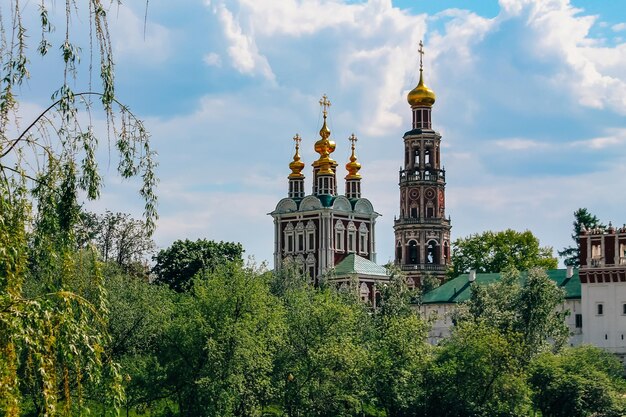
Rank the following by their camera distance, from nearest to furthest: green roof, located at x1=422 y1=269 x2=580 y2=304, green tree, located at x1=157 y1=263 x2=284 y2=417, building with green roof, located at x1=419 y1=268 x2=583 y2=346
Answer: green tree, located at x1=157 y1=263 x2=284 y2=417
building with green roof, located at x1=419 y1=268 x2=583 y2=346
green roof, located at x1=422 y1=269 x2=580 y2=304

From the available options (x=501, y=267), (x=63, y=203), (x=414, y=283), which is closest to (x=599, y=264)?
(x=501, y=267)

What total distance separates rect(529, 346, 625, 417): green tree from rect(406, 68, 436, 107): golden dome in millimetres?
56971

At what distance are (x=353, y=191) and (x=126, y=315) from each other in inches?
2342

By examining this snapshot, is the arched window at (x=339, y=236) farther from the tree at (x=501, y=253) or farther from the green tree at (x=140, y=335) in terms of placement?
the green tree at (x=140, y=335)

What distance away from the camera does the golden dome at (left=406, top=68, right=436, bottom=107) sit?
11388 centimetres

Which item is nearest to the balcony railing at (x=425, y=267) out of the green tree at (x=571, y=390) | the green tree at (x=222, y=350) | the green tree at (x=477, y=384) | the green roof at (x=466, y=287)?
the green roof at (x=466, y=287)

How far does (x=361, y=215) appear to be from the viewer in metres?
112

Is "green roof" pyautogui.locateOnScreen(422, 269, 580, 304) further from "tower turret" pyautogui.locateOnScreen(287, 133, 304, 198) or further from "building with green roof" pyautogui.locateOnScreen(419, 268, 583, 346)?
"tower turret" pyautogui.locateOnScreen(287, 133, 304, 198)

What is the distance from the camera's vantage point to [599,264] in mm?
80750

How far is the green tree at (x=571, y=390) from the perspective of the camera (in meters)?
56.6

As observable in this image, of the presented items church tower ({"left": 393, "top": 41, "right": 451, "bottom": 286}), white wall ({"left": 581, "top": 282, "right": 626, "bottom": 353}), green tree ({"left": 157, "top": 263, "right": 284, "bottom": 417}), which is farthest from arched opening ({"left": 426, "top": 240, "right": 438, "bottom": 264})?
green tree ({"left": 157, "top": 263, "right": 284, "bottom": 417})


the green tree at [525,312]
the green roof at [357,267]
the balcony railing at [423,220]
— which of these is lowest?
the green tree at [525,312]

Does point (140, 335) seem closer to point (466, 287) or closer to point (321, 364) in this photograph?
point (321, 364)

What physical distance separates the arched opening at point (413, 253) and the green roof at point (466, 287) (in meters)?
16.1
